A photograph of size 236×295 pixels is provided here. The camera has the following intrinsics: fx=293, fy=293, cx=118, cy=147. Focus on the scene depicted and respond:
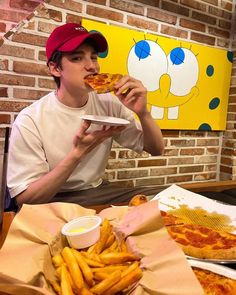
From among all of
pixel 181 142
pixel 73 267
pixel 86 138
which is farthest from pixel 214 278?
pixel 181 142

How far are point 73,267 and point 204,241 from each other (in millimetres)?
394

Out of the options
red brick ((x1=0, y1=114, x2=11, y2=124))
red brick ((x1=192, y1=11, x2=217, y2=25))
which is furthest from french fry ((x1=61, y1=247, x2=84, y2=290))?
red brick ((x1=192, y1=11, x2=217, y2=25))

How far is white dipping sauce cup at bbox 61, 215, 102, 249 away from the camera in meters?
0.65

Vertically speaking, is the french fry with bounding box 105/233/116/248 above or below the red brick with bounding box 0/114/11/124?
below

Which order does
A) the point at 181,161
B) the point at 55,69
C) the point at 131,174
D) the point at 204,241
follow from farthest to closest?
1. the point at 181,161
2. the point at 131,174
3. the point at 55,69
4. the point at 204,241

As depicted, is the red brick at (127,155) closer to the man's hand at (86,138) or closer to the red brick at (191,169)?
the red brick at (191,169)

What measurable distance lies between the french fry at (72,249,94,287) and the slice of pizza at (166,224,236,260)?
0.27 m

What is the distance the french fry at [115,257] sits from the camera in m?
0.60

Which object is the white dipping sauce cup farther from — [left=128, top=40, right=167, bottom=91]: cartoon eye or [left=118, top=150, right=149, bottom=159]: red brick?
[left=128, top=40, right=167, bottom=91]: cartoon eye

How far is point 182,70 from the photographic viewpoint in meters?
2.26

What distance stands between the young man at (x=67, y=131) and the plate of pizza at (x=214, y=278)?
2.27 ft

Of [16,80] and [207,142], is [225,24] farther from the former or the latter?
[16,80]

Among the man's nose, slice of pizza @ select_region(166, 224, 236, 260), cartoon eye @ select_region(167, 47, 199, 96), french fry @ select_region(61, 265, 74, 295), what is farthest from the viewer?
cartoon eye @ select_region(167, 47, 199, 96)

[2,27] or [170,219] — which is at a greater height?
[2,27]
